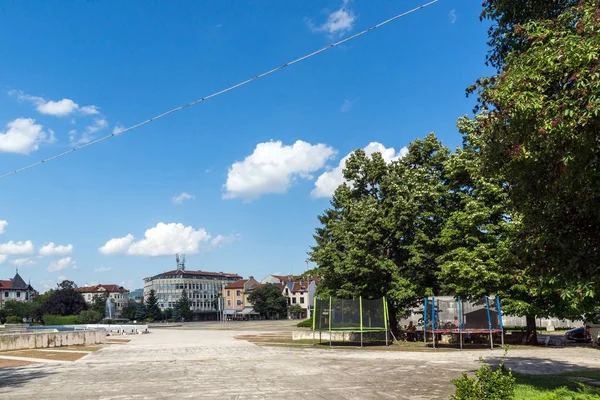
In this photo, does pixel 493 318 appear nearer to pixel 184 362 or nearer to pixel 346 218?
pixel 346 218

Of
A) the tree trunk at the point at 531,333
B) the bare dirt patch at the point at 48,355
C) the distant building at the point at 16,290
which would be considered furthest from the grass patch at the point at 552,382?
the distant building at the point at 16,290

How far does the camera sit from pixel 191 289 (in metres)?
167

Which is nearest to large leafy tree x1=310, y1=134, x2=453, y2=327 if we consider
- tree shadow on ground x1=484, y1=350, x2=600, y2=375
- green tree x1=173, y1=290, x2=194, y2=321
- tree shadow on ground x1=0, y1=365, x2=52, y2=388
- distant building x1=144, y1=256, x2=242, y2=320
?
tree shadow on ground x1=484, y1=350, x2=600, y2=375

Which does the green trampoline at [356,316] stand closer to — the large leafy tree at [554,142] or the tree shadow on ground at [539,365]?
the tree shadow on ground at [539,365]

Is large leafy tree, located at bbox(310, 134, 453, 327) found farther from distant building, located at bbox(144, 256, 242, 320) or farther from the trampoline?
distant building, located at bbox(144, 256, 242, 320)

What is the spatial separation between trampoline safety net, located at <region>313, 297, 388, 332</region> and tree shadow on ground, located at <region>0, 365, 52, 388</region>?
14655mm

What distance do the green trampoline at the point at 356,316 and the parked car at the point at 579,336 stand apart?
10642 mm

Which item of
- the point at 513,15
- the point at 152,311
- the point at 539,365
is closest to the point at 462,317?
the point at 539,365

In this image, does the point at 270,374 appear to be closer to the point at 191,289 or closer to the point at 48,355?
the point at 48,355

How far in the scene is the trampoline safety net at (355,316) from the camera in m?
26.8

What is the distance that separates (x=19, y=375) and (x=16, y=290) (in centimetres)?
17474

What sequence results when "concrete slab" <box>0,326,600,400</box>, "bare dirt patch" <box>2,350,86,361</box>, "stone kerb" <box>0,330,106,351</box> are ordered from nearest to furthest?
"concrete slab" <box>0,326,600,400</box> → "bare dirt patch" <box>2,350,86,361</box> → "stone kerb" <box>0,330,106,351</box>

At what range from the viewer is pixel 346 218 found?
99.9 ft

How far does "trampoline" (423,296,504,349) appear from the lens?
24795 mm
